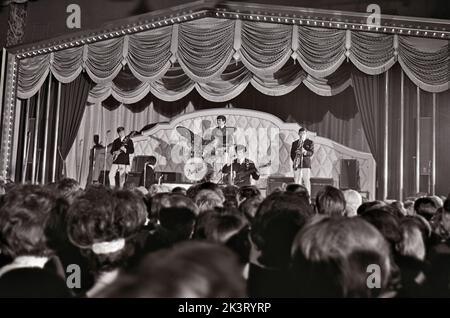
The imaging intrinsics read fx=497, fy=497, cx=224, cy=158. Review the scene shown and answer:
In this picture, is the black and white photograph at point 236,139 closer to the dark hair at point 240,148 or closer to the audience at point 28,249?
the audience at point 28,249

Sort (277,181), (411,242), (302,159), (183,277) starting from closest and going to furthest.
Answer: (183,277) < (411,242) < (277,181) < (302,159)

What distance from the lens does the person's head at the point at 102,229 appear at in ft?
6.00

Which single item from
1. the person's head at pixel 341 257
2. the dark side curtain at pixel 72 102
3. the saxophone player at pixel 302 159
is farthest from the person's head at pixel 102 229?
the dark side curtain at pixel 72 102

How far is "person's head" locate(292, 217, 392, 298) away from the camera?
1302 mm

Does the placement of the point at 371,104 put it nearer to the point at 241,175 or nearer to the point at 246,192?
the point at 241,175

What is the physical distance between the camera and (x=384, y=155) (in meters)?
8.59

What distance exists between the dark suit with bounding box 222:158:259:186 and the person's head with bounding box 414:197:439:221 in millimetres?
5737

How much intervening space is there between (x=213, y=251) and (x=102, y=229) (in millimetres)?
961

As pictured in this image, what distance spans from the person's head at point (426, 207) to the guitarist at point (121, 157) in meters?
7.11

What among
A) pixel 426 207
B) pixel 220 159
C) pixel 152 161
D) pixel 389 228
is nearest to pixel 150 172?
pixel 152 161

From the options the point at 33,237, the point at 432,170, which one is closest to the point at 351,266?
the point at 33,237

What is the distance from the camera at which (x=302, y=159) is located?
866cm

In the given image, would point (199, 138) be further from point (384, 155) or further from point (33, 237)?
point (33, 237)

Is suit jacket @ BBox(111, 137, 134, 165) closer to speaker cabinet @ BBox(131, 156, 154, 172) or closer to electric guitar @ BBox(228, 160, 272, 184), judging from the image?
speaker cabinet @ BBox(131, 156, 154, 172)
